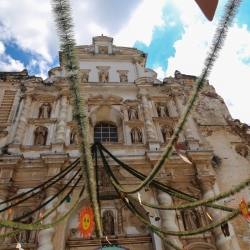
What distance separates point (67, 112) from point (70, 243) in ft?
16.8

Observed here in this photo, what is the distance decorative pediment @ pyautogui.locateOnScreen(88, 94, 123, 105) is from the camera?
36.8ft

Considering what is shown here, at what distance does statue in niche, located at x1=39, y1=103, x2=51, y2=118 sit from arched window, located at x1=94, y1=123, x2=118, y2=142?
6.68 feet

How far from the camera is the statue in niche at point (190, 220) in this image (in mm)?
7332

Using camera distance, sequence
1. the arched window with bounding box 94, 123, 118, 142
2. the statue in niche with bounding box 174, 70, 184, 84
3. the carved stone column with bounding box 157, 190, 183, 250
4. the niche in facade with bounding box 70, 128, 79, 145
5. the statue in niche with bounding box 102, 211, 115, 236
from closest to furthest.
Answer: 1. the carved stone column with bounding box 157, 190, 183, 250
2. the statue in niche with bounding box 102, 211, 115, 236
3. the niche in facade with bounding box 70, 128, 79, 145
4. the arched window with bounding box 94, 123, 118, 142
5. the statue in niche with bounding box 174, 70, 184, 84

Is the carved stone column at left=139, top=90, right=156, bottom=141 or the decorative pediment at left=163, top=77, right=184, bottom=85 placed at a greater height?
the decorative pediment at left=163, top=77, right=184, bottom=85

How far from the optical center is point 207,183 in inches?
319

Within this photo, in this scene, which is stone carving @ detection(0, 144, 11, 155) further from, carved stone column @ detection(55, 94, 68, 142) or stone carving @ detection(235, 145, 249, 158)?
stone carving @ detection(235, 145, 249, 158)

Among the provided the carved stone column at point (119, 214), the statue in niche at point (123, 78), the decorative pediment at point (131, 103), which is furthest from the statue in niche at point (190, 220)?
the statue in niche at point (123, 78)

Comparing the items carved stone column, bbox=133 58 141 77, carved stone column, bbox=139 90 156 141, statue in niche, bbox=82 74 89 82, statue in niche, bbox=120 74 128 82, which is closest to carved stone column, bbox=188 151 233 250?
carved stone column, bbox=139 90 156 141

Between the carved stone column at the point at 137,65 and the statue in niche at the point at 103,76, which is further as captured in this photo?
the carved stone column at the point at 137,65

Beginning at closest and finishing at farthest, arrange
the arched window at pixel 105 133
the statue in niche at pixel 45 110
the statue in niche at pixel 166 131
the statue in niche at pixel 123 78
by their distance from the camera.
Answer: the statue in niche at pixel 166 131, the arched window at pixel 105 133, the statue in niche at pixel 45 110, the statue in niche at pixel 123 78

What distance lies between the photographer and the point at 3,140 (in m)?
9.41

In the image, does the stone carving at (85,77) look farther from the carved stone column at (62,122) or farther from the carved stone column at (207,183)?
the carved stone column at (207,183)

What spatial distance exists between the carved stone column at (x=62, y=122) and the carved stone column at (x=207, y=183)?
445cm
